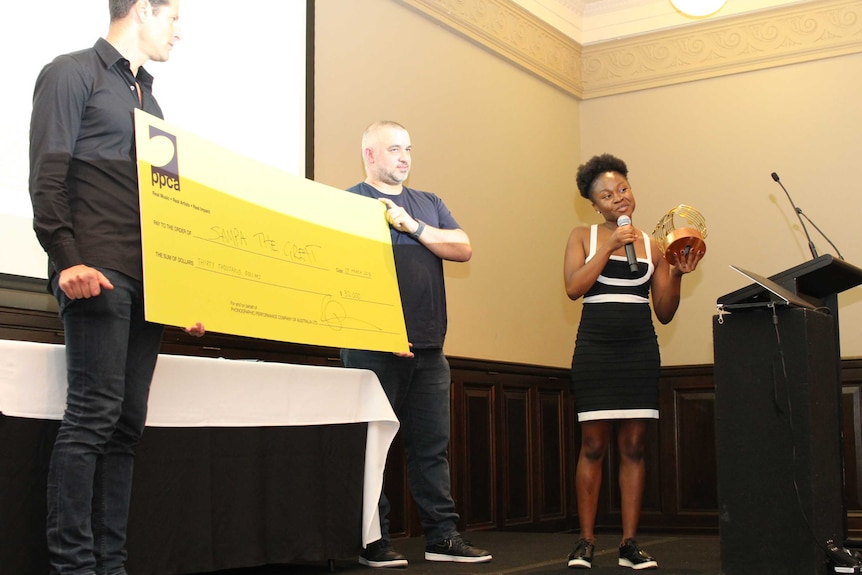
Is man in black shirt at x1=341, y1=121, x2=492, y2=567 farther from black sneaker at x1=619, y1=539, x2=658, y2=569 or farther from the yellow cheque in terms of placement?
black sneaker at x1=619, y1=539, x2=658, y2=569

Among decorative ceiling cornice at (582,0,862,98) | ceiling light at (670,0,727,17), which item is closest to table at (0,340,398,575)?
ceiling light at (670,0,727,17)

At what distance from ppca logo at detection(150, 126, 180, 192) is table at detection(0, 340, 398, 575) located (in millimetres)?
482

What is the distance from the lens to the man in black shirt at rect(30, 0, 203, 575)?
2.21 meters

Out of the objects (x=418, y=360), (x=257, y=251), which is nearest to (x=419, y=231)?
(x=418, y=360)

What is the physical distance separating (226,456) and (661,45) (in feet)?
15.8

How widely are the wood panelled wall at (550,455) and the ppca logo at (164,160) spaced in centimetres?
226

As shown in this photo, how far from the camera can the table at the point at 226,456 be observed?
2336mm

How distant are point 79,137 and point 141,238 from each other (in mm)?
276

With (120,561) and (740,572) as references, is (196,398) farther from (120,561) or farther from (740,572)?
(740,572)

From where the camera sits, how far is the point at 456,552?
11.1 feet

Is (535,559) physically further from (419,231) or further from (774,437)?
(419,231)

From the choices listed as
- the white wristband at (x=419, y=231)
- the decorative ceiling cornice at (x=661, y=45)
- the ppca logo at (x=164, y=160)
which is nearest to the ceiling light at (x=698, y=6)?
the decorative ceiling cornice at (x=661, y=45)

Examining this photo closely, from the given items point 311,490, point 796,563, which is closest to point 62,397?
point 311,490

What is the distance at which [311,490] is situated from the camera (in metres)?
3.10
